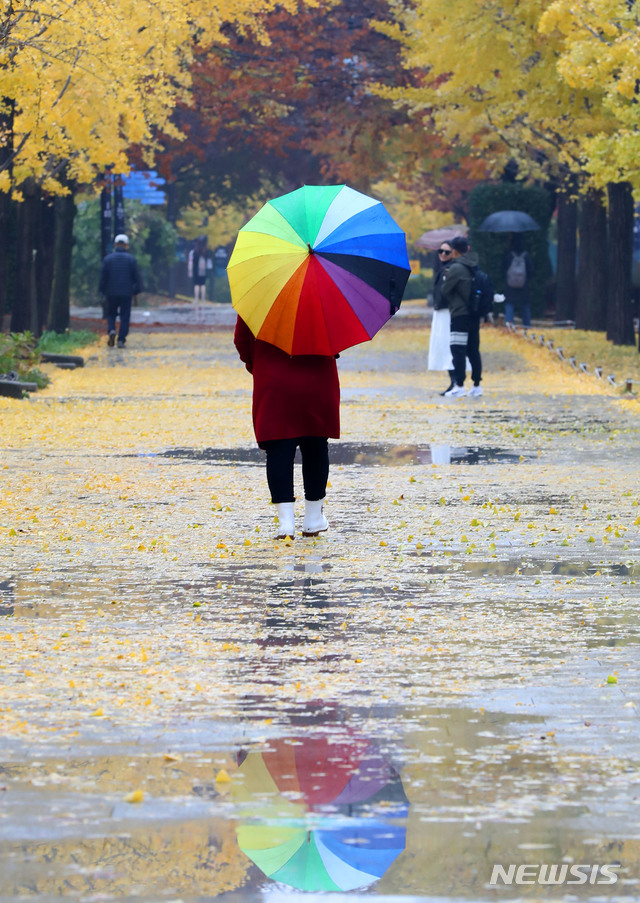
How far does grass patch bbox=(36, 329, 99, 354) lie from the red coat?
1817 cm

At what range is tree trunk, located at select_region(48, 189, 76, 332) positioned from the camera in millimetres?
33375

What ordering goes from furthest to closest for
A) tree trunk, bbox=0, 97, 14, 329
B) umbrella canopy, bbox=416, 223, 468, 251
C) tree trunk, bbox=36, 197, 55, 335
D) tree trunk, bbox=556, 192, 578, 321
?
1. umbrella canopy, bbox=416, 223, 468, 251
2. tree trunk, bbox=556, 192, 578, 321
3. tree trunk, bbox=36, 197, 55, 335
4. tree trunk, bbox=0, 97, 14, 329

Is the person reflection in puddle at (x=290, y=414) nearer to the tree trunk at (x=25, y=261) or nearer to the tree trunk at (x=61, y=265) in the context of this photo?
the tree trunk at (x=25, y=261)

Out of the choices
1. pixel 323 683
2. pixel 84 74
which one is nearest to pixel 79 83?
pixel 84 74

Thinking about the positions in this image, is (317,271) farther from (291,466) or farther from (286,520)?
(286,520)

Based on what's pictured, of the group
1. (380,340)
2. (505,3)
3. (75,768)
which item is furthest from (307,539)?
(380,340)

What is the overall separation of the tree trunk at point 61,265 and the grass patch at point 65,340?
318mm

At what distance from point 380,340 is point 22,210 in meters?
10.2

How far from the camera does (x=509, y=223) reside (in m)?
39.1

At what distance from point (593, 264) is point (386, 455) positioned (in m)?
19.2

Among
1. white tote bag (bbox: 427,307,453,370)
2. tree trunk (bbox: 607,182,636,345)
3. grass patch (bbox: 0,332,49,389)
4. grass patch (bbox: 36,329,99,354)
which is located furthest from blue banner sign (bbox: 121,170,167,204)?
white tote bag (bbox: 427,307,453,370)

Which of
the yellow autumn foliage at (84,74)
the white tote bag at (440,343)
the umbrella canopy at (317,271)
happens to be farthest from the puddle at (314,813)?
the white tote bag at (440,343)

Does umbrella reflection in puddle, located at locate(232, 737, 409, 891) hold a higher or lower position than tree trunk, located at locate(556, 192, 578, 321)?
lower

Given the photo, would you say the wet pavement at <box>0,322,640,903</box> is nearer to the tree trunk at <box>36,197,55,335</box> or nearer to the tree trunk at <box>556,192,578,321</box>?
the tree trunk at <box>36,197,55,335</box>
